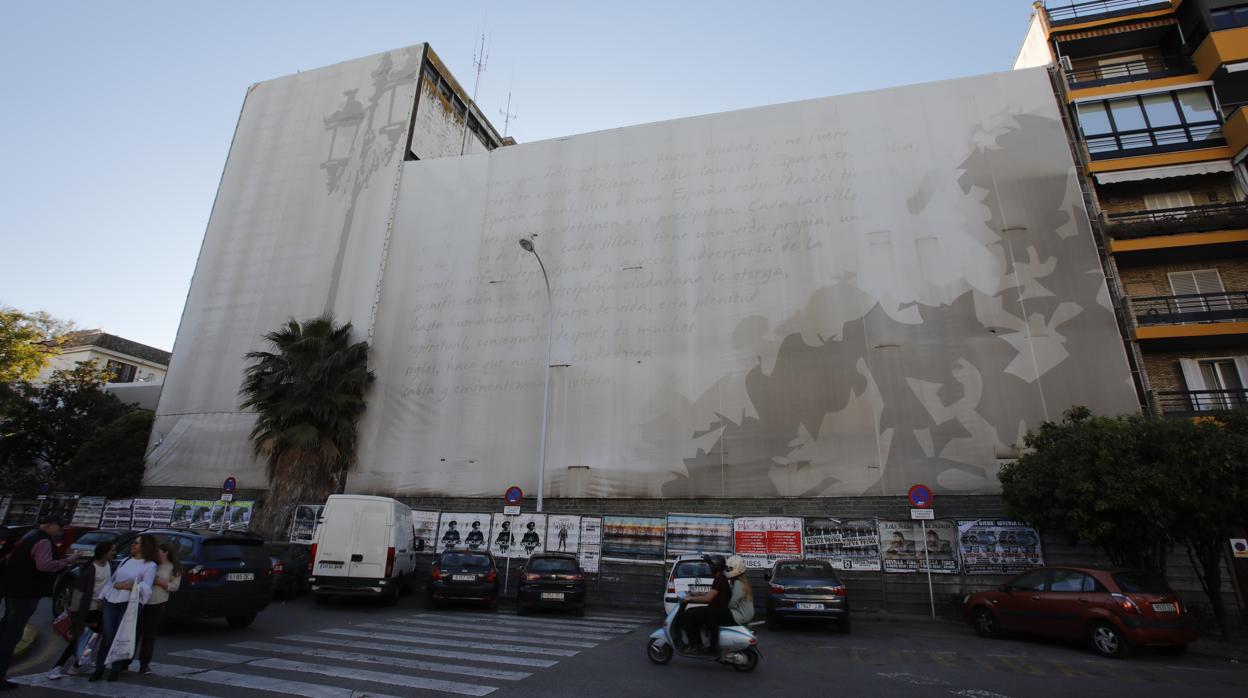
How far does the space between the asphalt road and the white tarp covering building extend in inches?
314

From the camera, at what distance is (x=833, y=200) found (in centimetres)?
2091

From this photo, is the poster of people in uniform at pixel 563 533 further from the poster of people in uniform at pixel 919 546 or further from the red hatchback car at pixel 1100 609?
the red hatchback car at pixel 1100 609

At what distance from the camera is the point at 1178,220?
1731 centimetres

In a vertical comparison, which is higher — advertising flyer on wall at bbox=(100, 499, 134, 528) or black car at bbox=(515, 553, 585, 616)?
advertising flyer on wall at bbox=(100, 499, 134, 528)

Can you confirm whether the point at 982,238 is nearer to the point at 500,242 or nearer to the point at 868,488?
the point at 868,488

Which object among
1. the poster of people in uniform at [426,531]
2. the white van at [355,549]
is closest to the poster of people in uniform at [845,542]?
the white van at [355,549]

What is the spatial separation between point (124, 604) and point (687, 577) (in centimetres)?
889

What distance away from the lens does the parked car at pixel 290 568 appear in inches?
544

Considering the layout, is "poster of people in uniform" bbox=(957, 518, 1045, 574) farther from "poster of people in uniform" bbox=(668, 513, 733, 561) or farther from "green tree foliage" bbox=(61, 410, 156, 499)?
"green tree foliage" bbox=(61, 410, 156, 499)

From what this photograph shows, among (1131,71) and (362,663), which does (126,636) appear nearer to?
(362,663)

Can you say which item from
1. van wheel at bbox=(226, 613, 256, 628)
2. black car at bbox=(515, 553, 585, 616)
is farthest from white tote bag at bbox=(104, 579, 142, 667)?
black car at bbox=(515, 553, 585, 616)

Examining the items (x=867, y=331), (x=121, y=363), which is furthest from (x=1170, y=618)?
(x=121, y=363)

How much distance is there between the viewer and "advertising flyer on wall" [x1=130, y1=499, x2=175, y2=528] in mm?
22741

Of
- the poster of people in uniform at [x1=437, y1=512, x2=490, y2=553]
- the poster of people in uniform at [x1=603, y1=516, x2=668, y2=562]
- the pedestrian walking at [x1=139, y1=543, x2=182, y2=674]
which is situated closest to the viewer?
the pedestrian walking at [x1=139, y1=543, x2=182, y2=674]
